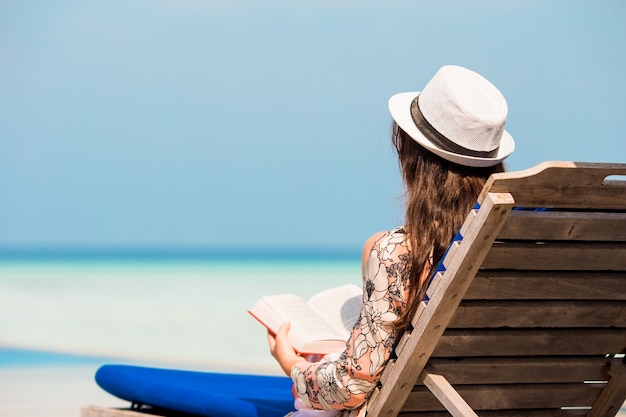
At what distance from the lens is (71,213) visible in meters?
21.2

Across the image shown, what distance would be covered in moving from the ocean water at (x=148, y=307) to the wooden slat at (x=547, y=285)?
15.1 ft

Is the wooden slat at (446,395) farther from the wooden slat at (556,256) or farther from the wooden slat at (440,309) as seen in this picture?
the wooden slat at (556,256)

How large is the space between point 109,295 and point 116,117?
948 cm

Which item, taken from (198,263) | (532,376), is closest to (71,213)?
(198,263)

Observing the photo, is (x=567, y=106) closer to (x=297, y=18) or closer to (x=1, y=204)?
(x=297, y=18)

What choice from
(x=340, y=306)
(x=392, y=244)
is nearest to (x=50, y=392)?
(x=340, y=306)

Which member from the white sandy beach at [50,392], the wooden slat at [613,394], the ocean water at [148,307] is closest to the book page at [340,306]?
the wooden slat at [613,394]

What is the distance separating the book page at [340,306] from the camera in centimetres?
243

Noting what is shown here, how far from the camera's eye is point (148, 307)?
10.9 meters

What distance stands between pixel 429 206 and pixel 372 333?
10.7 inches

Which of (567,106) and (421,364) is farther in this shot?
(567,106)

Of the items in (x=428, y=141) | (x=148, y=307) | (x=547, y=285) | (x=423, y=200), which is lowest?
(x=547, y=285)

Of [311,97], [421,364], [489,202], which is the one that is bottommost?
[421,364]

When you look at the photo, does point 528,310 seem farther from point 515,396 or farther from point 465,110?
point 465,110
